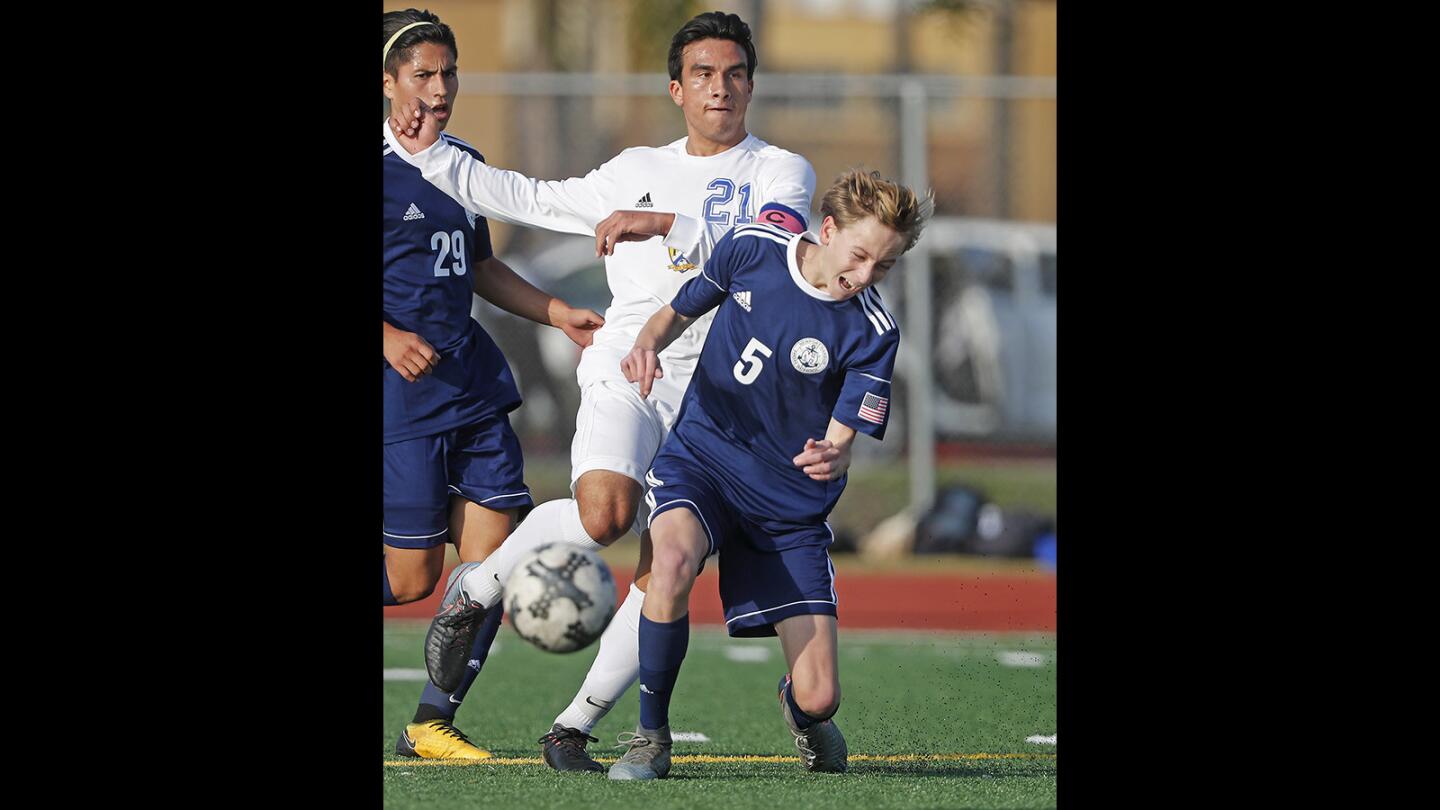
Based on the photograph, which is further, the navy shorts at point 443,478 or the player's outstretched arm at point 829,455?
the navy shorts at point 443,478

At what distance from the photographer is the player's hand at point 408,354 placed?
18.5 feet

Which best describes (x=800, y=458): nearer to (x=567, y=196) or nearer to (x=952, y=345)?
(x=567, y=196)

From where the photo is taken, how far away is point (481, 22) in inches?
1038

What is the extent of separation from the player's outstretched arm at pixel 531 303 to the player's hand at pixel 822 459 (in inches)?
44.7

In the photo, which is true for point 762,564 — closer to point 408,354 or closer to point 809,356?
point 809,356

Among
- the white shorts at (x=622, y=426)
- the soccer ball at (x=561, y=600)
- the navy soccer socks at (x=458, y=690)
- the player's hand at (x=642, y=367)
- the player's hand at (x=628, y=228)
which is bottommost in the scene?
the navy soccer socks at (x=458, y=690)

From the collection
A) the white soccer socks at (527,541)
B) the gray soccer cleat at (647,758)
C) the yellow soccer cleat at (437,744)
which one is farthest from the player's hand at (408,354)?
the gray soccer cleat at (647,758)

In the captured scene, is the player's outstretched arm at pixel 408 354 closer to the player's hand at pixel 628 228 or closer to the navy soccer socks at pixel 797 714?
the player's hand at pixel 628 228

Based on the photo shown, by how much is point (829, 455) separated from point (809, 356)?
34cm

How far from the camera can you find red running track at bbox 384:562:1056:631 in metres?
9.88

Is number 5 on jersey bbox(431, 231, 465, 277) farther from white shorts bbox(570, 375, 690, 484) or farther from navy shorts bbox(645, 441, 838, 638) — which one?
navy shorts bbox(645, 441, 838, 638)
